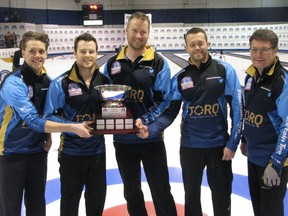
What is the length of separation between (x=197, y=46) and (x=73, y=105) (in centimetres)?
101

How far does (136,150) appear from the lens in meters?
2.55

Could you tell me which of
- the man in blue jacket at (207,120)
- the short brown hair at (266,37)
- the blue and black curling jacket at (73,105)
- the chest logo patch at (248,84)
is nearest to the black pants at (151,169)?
the man in blue jacket at (207,120)

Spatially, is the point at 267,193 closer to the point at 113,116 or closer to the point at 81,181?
the point at 113,116

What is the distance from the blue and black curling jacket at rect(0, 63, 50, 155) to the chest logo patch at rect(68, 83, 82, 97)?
0.67 ft

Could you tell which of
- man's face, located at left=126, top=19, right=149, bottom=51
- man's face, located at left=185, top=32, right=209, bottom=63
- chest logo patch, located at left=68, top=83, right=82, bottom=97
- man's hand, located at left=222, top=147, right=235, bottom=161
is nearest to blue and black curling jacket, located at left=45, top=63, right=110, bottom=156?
chest logo patch, located at left=68, top=83, right=82, bottom=97

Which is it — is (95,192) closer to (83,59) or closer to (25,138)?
(25,138)

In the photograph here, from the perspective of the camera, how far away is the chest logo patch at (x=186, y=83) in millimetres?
2445

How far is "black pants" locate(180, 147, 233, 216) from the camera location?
2.44 m

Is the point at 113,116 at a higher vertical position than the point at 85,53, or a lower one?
lower

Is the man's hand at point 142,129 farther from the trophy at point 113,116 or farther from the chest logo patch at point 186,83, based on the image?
the chest logo patch at point 186,83

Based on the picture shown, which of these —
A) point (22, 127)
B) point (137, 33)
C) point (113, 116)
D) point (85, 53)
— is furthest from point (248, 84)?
point (22, 127)

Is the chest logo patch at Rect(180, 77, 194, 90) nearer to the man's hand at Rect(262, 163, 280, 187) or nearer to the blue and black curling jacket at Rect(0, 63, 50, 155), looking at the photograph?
the man's hand at Rect(262, 163, 280, 187)

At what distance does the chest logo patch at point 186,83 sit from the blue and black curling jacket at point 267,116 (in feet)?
1.38

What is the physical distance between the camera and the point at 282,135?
202 cm
